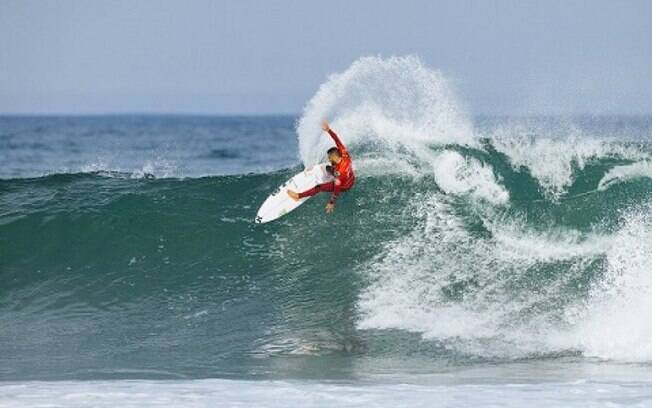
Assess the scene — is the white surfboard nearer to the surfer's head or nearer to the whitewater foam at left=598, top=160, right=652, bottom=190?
the surfer's head

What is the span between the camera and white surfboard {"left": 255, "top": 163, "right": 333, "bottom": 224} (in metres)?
12.5

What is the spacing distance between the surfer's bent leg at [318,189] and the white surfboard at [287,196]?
68mm

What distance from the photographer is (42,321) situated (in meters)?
10.2

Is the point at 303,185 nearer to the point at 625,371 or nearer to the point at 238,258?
the point at 238,258

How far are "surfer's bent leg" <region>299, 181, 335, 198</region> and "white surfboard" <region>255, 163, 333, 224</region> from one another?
7 cm

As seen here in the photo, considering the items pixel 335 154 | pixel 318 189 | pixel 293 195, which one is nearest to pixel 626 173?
pixel 335 154

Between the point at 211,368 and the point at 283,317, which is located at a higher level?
the point at 283,317

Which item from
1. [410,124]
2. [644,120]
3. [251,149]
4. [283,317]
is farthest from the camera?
[251,149]

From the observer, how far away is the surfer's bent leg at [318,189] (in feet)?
40.1

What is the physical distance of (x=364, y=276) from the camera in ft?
35.8

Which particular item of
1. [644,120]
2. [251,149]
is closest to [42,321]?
[644,120]

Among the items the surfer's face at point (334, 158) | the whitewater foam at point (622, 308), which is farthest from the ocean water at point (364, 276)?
the surfer's face at point (334, 158)

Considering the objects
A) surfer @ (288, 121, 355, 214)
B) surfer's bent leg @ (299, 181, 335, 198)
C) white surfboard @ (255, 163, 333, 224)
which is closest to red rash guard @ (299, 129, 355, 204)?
surfer @ (288, 121, 355, 214)

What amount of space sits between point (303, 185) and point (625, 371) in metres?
5.73
